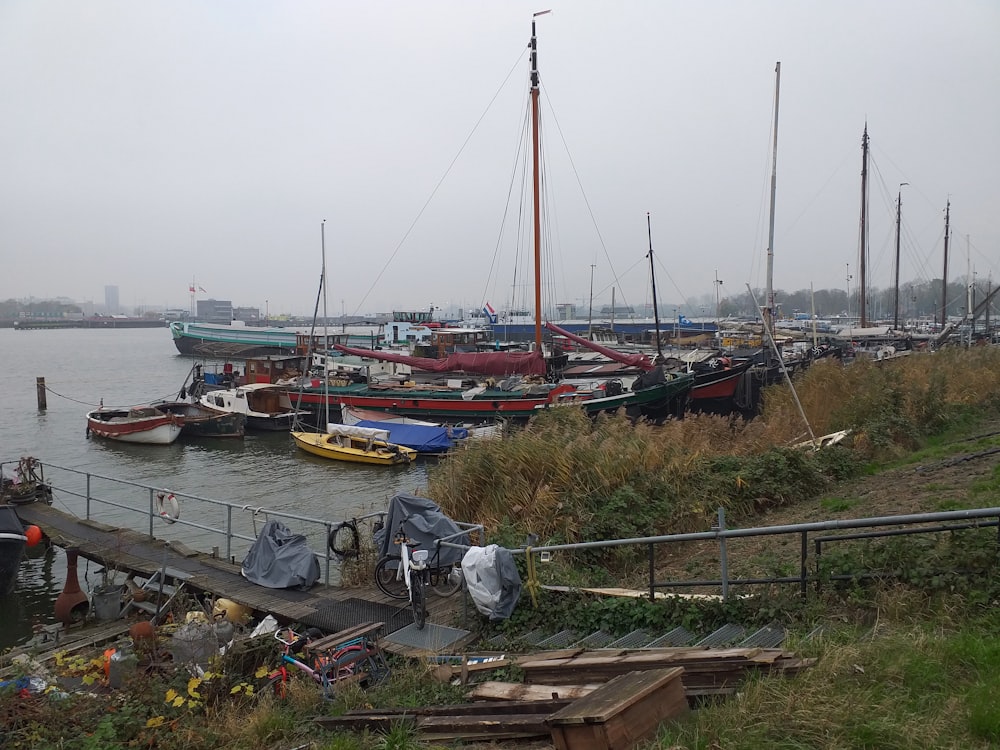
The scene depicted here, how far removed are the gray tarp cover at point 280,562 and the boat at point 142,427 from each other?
24.1 m

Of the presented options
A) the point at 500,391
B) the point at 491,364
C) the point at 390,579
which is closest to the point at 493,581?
the point at 390,579

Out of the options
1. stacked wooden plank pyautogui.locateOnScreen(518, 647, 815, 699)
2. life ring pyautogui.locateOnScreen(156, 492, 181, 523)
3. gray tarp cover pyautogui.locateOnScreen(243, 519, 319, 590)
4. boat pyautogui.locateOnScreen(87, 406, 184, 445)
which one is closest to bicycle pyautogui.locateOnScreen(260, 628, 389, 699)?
stacked wooden plank pyautogui.locateOnScreen(518, 647, 815, 699)

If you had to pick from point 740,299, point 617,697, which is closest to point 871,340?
point 617,697

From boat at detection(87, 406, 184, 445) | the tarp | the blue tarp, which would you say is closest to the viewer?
the tarp

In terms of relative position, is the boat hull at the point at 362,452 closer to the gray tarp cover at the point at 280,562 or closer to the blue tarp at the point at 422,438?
the blue tarp at the point at 422,438

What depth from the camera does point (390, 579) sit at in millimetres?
9250

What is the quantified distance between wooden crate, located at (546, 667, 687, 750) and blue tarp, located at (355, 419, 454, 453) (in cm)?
2301

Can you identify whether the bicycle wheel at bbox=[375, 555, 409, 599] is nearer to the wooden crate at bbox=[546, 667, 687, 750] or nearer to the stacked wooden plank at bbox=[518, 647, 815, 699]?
the stacked wooden plank at bbox=[518, 647, 815, 699]

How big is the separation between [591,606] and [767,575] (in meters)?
1.74

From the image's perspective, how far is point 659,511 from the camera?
34.6 feet

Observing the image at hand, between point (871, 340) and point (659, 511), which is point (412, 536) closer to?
point (659, 511)

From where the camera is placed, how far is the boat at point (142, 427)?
1254 inches

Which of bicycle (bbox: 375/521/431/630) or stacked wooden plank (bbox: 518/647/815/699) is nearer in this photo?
stacked wooden plank (bbox: 518/647/815/699)

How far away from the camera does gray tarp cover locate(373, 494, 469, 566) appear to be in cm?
885
